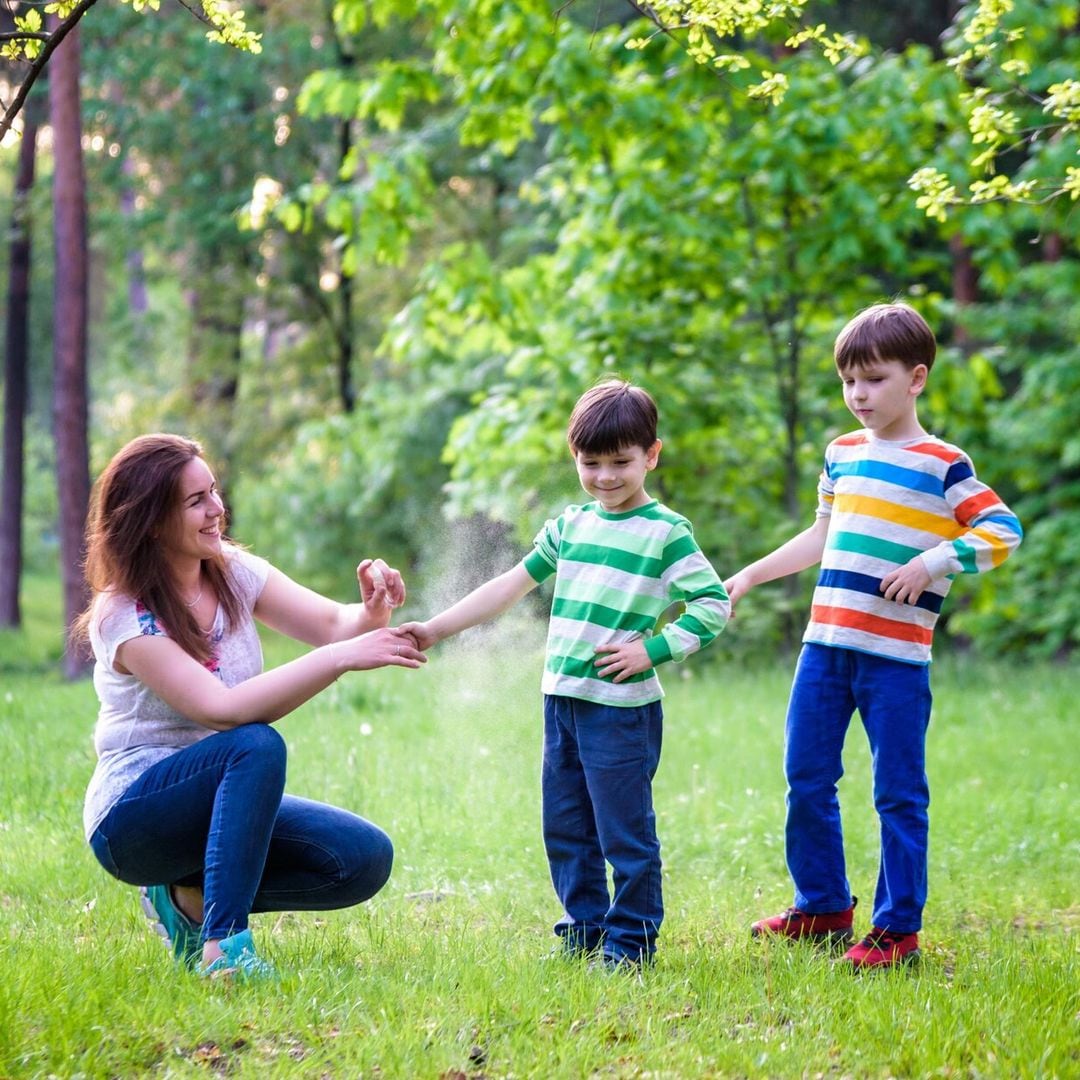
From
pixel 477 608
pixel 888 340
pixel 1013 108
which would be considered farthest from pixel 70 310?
pixel 888 340

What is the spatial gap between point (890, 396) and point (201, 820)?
2235mm

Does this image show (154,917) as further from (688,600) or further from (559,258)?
(559,258)

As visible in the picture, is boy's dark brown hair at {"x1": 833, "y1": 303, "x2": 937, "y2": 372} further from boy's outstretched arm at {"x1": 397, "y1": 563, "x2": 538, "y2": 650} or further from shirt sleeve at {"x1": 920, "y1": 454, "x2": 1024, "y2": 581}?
boy's outstretched arm at {"x1": 397, "y1": 563, "x2": 538, "y2": 650}

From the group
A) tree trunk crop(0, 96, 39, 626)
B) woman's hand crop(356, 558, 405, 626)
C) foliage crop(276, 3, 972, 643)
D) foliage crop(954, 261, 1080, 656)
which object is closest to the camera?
woman's hand crop(356, 558, 405, 626)

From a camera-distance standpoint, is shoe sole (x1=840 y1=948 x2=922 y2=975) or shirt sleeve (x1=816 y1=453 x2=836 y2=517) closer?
shoe sole (x1=840 y1=948 x2=922 y2=975)

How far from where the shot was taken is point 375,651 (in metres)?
3.60

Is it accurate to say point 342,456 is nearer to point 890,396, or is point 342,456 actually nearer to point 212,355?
point 212,355

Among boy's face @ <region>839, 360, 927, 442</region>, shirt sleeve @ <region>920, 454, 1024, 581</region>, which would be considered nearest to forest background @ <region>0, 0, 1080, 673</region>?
boy's face @ <region>839, 360, 927, 442</region>

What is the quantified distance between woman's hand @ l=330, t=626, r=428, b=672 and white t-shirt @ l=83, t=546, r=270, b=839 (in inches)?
15.7

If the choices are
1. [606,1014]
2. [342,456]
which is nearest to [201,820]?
[606,1014]

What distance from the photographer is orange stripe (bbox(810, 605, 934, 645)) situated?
12.6ft

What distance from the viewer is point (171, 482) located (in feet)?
12.1

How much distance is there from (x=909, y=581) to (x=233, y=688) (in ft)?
6.02

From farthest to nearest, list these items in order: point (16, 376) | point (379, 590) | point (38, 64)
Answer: point (16, 376) < point (379, 590) < point (38, 64)
